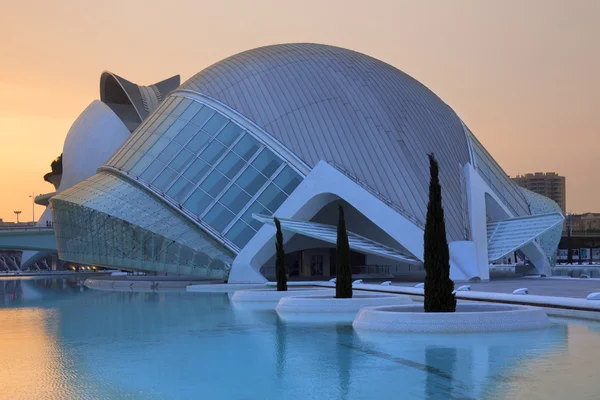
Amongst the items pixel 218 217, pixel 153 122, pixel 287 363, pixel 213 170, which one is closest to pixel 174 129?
pixel 153 122

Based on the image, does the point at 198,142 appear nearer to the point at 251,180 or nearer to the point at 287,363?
the point at 251,180

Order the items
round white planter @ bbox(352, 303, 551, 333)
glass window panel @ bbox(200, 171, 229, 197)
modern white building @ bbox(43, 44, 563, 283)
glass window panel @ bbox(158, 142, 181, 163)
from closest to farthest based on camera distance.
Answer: round white planter @ bbox(352, 303, 551, 333), modern white building @ bbox(43, 44, 563, 283), glass window panel @ bbox(200, 171, 229, 197), glass window panel @ bbox(158, 142, 181, 163)

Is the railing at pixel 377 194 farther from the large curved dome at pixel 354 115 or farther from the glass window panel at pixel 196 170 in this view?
the glass window panel at pixel 196 170

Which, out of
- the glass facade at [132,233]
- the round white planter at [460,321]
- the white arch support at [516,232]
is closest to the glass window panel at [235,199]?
the glass facade at [132,233]

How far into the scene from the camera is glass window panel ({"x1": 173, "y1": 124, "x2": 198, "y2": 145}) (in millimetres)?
41000

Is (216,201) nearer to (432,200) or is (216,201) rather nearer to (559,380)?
(432,200)

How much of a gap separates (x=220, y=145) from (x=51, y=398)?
3104cm

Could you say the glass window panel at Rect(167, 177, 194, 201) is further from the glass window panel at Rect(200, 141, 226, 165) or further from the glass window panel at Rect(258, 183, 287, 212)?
the glass window panel at Rect(258, 183, 287, 212)

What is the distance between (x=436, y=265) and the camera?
597 inches

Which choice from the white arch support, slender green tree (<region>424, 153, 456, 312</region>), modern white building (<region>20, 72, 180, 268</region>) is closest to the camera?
slender green tree (<region>424, 153, 456, 312</region>)

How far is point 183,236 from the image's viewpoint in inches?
1473

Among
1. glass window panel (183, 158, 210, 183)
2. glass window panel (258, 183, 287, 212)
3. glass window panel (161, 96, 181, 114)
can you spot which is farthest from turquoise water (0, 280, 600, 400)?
glass window panel (161, 96, 181, 114)

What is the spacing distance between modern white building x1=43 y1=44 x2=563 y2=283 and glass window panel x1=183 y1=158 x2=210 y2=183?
6 cm

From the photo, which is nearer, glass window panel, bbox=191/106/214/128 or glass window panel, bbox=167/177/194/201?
glass window panel, bbox=167/177/194/201
